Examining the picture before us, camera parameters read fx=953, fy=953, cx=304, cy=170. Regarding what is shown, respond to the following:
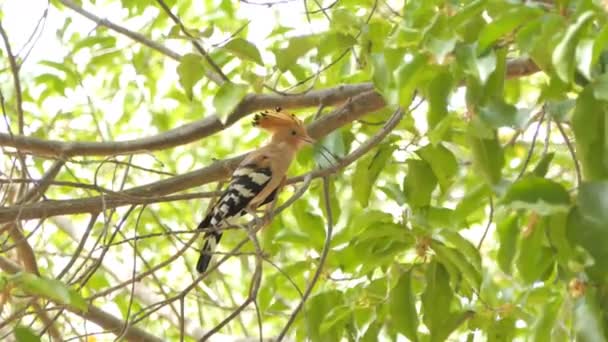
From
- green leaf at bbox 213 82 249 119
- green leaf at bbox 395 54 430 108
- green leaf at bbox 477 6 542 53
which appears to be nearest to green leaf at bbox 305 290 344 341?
green leaf at bbox 213 82 249 119

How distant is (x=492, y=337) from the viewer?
1750 millimetres

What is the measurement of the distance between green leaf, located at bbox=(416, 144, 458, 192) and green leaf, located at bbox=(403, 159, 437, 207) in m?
0.01

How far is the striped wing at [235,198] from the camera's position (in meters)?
2.30

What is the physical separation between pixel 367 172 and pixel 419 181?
156 mm

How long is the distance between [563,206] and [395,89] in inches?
13.3

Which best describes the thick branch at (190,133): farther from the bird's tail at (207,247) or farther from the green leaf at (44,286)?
the green leaf at (44,286)

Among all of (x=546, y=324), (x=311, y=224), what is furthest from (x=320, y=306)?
(x=546, y=324)

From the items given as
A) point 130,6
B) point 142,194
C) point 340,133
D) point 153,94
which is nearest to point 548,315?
point 340,133

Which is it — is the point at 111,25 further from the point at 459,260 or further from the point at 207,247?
the point at 459,260

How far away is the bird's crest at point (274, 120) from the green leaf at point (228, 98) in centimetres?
84

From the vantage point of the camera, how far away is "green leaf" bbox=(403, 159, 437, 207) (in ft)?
5.86

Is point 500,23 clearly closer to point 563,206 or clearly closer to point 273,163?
point 563,206

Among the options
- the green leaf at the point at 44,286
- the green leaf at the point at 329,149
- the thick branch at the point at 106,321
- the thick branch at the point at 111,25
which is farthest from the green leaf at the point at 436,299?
the thick branch at the point at 111,25

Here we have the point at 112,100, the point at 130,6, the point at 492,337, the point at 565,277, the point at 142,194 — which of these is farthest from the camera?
the point at 112,100
